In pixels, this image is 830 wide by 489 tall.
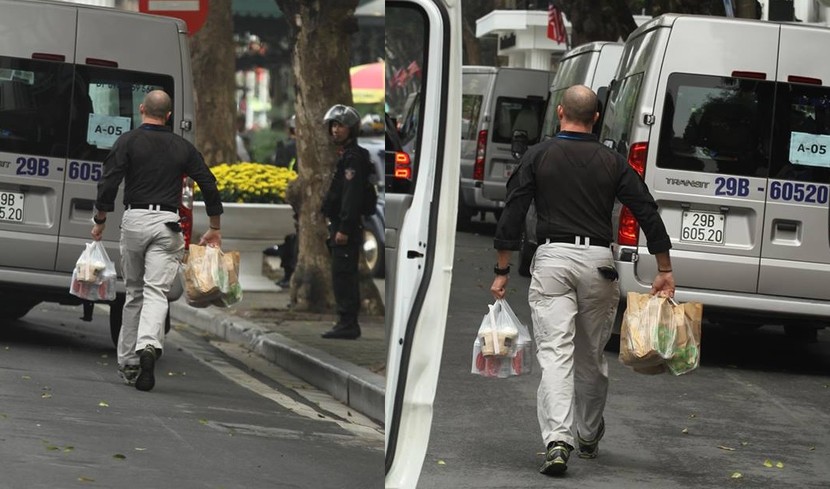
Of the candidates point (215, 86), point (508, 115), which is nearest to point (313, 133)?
point (215, 86)

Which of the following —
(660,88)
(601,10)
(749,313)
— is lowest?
(749,313)

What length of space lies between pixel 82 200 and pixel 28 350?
1107 mm

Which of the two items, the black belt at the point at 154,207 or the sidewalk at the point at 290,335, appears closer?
the sidewalk at the point at 290,335

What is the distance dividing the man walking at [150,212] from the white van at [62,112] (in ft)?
1.86

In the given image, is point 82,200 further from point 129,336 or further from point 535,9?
point 535,9

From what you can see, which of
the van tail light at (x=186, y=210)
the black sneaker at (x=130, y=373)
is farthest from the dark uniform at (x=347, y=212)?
the black sneaker at (x=130, y=373)

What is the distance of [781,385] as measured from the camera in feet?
35.0

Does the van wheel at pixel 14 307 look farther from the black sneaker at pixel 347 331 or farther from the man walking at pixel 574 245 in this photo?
the man walking at pixel 574 245

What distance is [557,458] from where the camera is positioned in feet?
23.6

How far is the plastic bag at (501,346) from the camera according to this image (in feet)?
23.9

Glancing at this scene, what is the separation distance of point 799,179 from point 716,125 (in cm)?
68

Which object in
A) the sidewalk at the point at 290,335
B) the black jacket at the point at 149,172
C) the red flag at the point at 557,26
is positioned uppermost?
the red flag at the point at 557,26

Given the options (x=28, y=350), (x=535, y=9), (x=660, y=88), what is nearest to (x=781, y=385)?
(x=660, y=88)

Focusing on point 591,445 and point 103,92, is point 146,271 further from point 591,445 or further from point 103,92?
point 591,445
